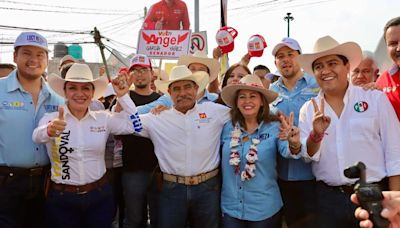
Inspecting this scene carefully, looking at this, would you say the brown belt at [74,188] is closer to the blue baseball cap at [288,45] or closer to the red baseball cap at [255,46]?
the blue baseball cap at [288,45]

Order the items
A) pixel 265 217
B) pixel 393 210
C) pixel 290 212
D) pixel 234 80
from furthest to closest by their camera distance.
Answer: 1. pixel 234 80
2. pixel 290 212
3. pixel 265 217
4. pixel 393 210

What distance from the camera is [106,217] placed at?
3516mm

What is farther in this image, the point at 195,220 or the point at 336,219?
the point at 195,220

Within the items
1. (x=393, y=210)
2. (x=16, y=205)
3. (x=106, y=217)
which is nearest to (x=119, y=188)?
(x=106, y=217)

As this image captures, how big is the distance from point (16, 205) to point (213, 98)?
8.00ft

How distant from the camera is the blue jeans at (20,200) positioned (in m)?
3.45

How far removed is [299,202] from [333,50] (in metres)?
1.54

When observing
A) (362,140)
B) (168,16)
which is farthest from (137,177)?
(168,16)

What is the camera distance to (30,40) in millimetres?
3602

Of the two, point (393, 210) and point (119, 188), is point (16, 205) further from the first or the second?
point (393, 210)

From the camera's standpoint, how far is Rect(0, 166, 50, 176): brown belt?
346 cm

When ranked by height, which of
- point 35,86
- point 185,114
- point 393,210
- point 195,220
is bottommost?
point 195,220

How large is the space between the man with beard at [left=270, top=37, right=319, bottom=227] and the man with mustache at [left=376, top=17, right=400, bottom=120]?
2.30ft

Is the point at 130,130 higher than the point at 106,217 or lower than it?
higher
